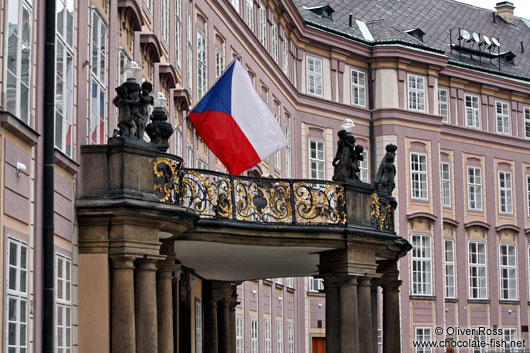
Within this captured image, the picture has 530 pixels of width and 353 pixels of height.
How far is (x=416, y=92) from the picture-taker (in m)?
50.0

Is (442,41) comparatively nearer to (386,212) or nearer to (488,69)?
(488,69)

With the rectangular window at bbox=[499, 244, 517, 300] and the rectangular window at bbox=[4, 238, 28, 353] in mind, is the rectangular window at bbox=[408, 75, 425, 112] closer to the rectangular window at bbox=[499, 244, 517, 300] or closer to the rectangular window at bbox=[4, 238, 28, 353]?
the rectangular window at bbox=[499, 244, 517, 300]

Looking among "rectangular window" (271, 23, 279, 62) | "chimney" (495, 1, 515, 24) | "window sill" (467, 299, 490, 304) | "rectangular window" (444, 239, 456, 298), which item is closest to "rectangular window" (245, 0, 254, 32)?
"rectangular window" (271, 23, 279, 62)

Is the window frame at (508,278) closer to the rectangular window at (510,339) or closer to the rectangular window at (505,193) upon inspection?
the rectangular window at (510,339)

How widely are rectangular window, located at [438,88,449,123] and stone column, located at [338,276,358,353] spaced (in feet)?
98.9

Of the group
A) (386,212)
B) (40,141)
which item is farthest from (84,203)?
(386,212)

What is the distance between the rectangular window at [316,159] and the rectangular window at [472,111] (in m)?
9.12

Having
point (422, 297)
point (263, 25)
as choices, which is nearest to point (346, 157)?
point (263, 25)

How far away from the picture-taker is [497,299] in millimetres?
52594

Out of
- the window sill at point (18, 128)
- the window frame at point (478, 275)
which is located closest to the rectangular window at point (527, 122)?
the window frame at point (478, 275)

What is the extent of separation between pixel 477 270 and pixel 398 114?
8.11 m

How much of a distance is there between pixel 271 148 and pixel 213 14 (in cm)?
1133

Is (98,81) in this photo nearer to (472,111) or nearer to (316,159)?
(316,159)

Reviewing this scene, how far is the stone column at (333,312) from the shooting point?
22781 mm
